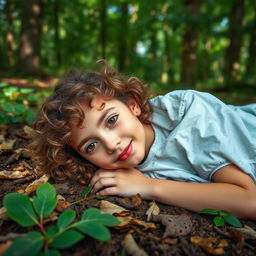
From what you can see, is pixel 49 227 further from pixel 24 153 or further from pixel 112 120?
pixel 24 153

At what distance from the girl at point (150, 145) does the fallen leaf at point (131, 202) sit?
55 mm

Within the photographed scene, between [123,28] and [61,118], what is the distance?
Answer: 1232cm

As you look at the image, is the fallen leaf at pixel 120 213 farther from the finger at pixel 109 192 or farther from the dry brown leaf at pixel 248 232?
the dry brown leaf at pixel 248 232

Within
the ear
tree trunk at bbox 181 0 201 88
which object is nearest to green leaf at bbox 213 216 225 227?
the ear

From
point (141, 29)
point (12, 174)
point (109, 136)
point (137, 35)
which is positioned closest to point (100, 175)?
point (109, 136)

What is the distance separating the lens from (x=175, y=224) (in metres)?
1.41

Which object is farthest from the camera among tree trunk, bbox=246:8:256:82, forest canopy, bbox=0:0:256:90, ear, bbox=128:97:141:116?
tree trunk, bbox=246:8:256:82

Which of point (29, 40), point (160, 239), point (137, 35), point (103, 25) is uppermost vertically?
point (103, 25)

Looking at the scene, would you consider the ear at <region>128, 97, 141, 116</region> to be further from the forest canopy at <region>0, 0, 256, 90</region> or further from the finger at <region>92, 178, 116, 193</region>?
the forest canopy at <region>0, 0, 256, 90</region>

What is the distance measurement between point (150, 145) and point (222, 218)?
33.9 inches

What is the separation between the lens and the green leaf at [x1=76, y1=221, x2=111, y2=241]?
1.04 m

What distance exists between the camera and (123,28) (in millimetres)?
13227

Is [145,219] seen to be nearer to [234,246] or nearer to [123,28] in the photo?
[234,246]

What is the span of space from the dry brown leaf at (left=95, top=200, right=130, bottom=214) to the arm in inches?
7.2
